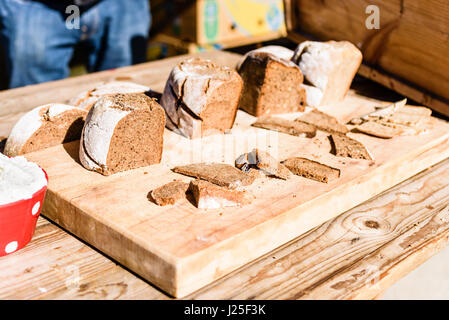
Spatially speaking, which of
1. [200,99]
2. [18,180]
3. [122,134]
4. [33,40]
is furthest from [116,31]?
[18,180]

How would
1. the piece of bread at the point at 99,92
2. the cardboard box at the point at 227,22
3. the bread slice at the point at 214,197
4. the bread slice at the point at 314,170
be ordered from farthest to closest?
1. the cardboard box at the point at 227,22
2. the piece of bread at the point at 99,92
3. the bread slice at the point at 314,170
4. the bread slice at the point at 214,197

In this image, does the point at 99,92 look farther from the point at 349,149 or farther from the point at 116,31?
the point at 116,31

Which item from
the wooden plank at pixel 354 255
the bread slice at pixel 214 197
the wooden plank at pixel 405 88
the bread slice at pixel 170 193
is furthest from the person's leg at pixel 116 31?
the wooden plank at pixel 354 255

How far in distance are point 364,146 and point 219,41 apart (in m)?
3.01

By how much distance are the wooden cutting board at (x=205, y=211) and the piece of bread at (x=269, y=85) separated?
186 millimetres

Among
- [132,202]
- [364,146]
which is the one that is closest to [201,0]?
[364,146]

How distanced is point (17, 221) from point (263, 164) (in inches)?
31.6

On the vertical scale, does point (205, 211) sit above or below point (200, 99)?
below

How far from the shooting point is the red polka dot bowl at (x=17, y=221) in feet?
4.49

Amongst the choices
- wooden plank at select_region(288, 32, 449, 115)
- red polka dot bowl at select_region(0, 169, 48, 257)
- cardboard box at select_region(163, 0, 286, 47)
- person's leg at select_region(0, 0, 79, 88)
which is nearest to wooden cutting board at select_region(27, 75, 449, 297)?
red polka dot bowl at select_region(0, 169, 48, 257)

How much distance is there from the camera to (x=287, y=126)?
7.16 ft

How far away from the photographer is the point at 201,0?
4504 mm

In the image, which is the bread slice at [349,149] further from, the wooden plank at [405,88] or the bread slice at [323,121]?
the wooden plank at [405,88]
